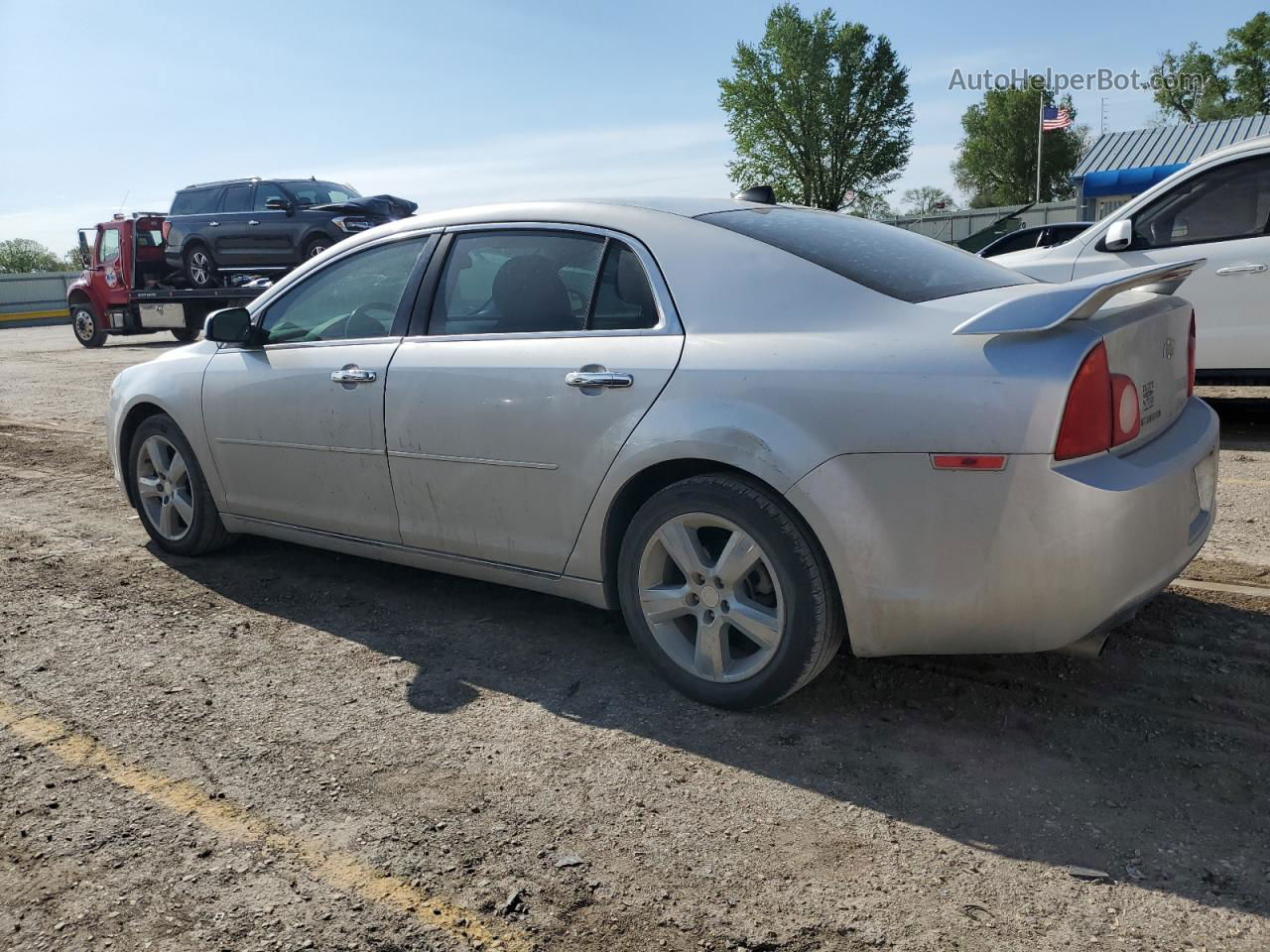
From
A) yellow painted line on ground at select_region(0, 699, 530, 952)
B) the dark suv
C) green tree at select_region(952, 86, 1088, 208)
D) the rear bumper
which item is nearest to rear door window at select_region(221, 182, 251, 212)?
the dark suv

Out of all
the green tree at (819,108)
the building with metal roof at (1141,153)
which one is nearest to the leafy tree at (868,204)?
the green tree at (819,108)

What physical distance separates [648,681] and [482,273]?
1.59 metres

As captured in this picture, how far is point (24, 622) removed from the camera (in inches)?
172

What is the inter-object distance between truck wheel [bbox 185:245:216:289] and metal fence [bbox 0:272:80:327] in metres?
22.8

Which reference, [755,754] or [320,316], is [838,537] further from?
[320,316]

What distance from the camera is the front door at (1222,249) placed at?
7.04m

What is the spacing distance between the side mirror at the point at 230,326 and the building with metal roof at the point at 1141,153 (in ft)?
82.2

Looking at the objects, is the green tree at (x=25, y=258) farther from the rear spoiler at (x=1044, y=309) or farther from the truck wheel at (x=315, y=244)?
the rear spoiler at (x=1044, y=309)

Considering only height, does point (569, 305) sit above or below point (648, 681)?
above

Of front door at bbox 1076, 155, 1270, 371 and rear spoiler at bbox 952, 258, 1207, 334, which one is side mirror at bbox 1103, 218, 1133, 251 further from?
rear spoiler at bbox 952, 258, 1207, 334

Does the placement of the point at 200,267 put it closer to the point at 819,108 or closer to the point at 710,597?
the point at 710,597

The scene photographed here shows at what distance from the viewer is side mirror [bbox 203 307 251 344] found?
468cm

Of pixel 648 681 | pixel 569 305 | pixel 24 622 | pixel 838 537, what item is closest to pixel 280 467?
pixel 24 622

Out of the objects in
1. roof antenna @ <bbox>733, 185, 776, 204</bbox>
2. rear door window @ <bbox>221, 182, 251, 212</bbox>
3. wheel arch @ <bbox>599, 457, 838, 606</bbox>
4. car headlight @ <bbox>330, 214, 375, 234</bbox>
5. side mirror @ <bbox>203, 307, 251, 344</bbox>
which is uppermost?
rear door window @ <bbox>221, 182, 251, 212</bbox>
